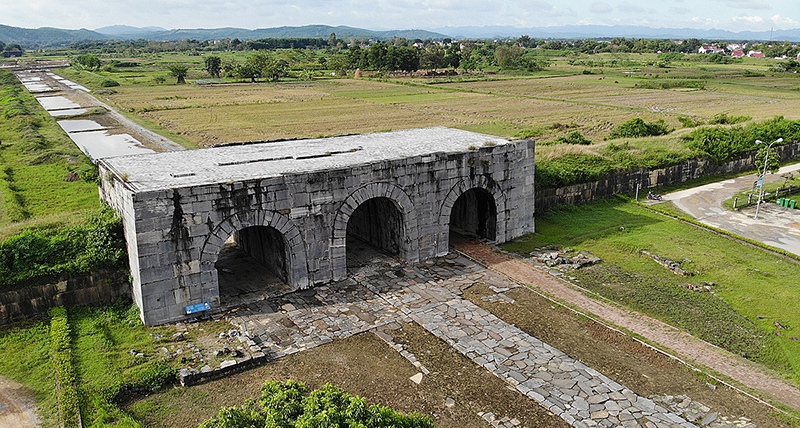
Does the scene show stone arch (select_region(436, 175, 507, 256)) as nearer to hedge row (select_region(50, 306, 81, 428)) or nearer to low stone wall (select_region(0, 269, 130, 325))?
low stone wall (select_region(0, 269, 130, 325))

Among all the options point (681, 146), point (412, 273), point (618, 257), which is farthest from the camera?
point (681, 146)

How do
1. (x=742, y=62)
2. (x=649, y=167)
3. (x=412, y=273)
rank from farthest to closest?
(x=742, y=62) < (x=649, y=167) < (x=412, y=273)

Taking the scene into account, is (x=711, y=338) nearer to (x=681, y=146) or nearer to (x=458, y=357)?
(x=458, y=357)

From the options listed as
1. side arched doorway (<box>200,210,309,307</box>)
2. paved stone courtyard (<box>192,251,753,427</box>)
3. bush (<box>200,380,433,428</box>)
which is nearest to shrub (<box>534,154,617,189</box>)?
paved stone courtyard (<box>192,251,753,427</box>)

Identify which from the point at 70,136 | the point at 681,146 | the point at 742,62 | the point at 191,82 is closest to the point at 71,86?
the point at 191,82

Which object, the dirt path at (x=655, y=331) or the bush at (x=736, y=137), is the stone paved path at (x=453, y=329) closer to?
the dirt path at (x=655, y=331)

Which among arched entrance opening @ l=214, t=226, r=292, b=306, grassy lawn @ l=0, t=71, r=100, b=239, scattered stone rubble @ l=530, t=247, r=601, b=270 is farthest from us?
grassy lawn @ l=0, t=71, r=100, b=239
